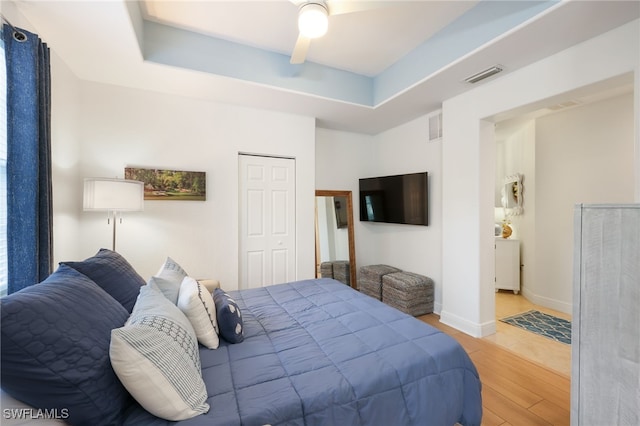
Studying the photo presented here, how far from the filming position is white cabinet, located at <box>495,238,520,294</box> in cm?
425

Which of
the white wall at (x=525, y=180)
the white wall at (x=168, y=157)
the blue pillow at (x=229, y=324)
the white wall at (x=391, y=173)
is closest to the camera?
the blue pillow at (x=229, y=324)

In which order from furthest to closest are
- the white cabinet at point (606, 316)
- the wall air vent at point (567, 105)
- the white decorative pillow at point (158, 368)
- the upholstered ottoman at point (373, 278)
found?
the upholstered ottoman at point (373, 278)
the wall air vent at point (567, 105)
the white cabinet at point (606, 316)
the white decorative pillow at point (158, 368)

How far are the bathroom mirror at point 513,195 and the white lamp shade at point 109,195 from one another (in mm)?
5305

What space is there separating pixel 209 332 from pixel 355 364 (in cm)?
81

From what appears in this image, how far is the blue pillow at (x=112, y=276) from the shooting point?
138 centimetres

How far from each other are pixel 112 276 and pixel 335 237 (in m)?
3.23

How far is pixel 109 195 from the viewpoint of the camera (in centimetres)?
219

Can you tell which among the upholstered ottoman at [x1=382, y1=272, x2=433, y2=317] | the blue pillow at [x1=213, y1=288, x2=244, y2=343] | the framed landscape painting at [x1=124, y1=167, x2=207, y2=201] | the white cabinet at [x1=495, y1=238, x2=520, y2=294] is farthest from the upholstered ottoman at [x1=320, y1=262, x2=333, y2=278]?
the white cabinet at [x1=495, y1=238, x2=520, y2=294]

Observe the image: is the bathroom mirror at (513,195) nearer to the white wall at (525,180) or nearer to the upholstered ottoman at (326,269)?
the white wall at (525,180)

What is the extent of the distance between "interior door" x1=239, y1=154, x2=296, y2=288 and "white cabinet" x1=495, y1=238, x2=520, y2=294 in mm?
3395

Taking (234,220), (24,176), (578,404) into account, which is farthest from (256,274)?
(578,404)

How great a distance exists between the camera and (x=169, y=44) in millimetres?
2486

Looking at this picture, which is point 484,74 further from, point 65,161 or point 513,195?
point 65,161

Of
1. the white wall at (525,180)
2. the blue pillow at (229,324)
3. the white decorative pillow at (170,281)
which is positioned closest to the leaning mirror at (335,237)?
the white decorative pillow at (170,281)
